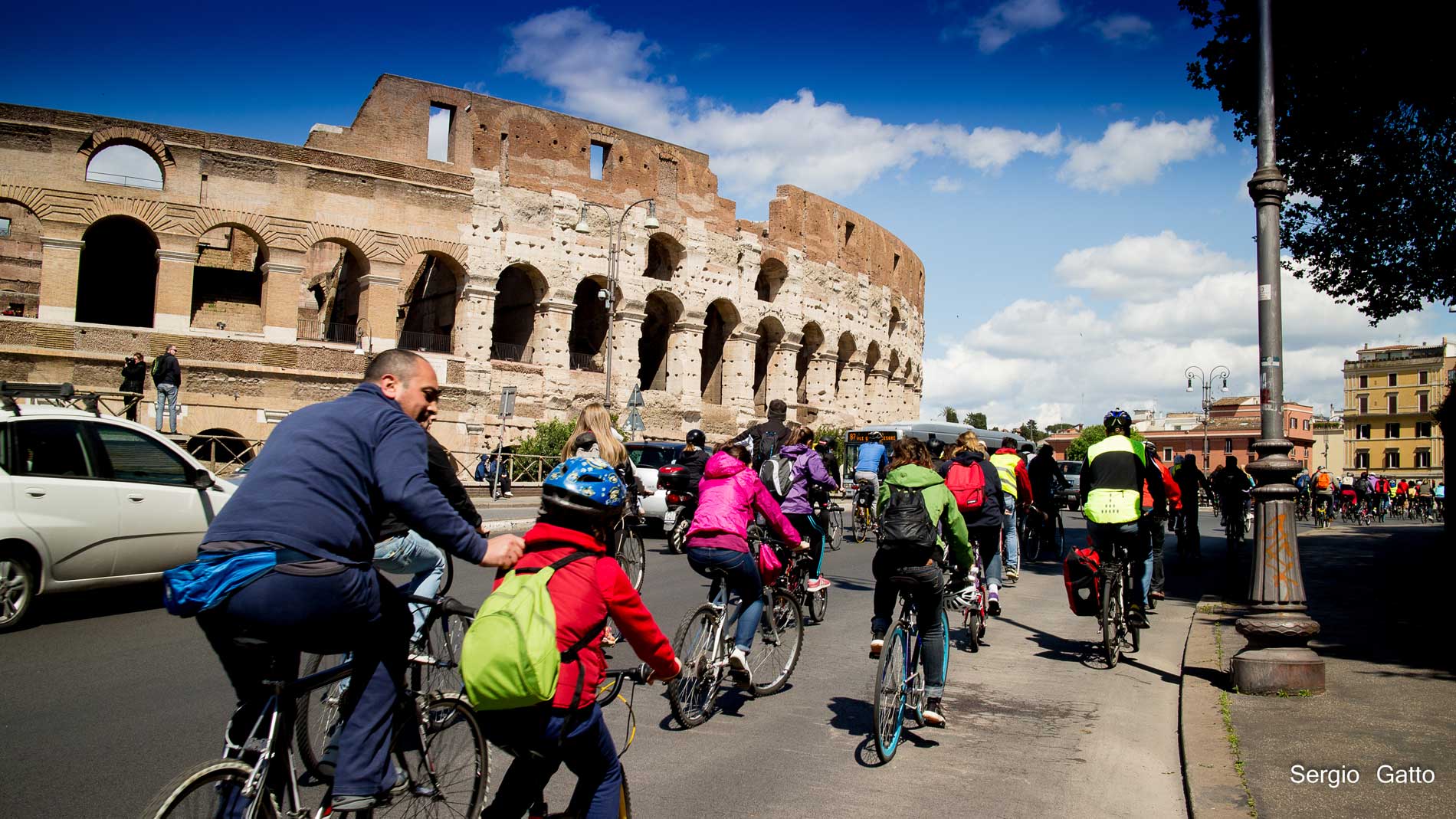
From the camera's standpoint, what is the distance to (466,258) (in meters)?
32.1

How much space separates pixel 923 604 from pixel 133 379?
22.6 metres

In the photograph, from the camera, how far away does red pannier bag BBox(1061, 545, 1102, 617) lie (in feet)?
26.5

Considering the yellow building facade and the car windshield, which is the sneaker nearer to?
the car windshield

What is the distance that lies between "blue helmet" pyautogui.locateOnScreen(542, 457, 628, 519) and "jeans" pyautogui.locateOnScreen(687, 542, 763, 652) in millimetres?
2914

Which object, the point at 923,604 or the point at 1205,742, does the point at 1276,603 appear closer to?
the point at 1205,742

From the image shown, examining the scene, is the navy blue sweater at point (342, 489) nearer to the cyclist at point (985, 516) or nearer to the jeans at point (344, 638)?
the jeans at point (344, 638)

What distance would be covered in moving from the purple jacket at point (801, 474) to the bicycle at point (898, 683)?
306cm

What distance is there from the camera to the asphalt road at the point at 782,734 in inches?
188

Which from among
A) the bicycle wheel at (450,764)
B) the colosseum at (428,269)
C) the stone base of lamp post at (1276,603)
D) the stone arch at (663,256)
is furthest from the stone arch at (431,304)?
the bicycle wheel at (450,764)

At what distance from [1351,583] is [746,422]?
91.6 ft

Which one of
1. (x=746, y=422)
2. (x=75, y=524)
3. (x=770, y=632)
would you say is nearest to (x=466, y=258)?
(x=746, y=422)

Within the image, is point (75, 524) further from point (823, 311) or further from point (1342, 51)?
point (823, 311)

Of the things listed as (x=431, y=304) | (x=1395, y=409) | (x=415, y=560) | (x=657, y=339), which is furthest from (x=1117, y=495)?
(x=1395, y=409)

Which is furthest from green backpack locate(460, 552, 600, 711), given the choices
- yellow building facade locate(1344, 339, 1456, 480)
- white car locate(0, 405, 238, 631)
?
yellow building facade locate(1344, 339, 1456, 480)
